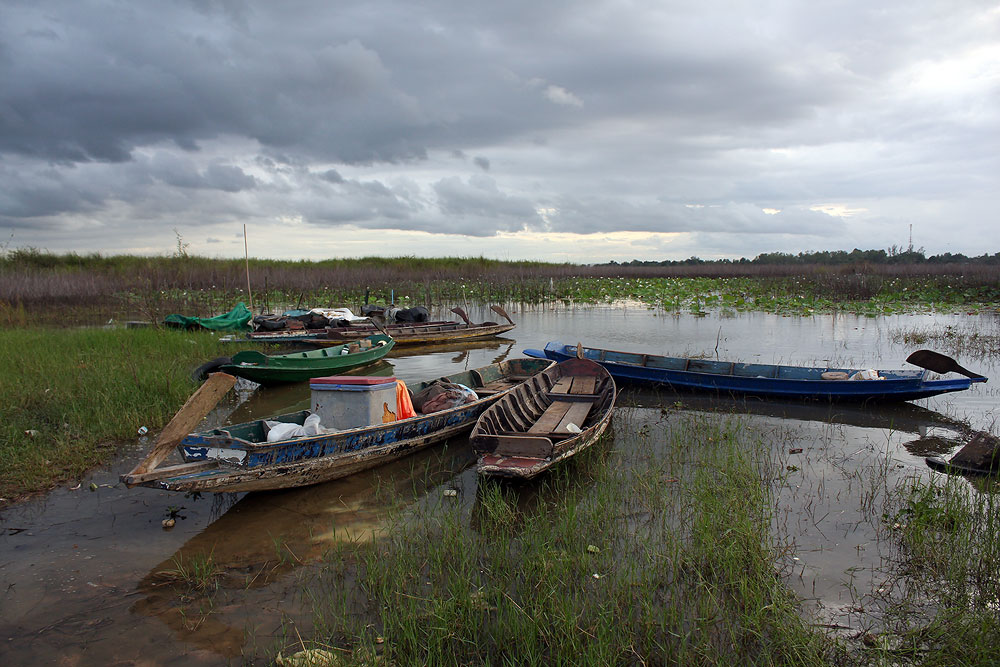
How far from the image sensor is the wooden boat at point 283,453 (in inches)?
181

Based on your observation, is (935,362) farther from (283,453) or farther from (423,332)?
(423,332)

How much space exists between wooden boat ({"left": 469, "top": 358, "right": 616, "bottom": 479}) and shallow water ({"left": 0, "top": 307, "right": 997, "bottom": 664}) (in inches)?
23.6

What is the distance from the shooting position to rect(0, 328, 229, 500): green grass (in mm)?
5848

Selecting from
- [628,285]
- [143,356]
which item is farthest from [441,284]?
[143,356]

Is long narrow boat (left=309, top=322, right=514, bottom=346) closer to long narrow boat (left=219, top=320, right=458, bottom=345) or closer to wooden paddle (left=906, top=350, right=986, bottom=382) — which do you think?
long narrow boat (left=219, top=320, right=458, bottom=345)

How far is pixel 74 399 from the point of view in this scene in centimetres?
723

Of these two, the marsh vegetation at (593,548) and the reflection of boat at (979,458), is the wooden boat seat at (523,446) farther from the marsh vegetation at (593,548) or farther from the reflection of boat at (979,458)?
the reflection of boat at (979,458)

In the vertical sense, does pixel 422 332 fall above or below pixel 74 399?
above

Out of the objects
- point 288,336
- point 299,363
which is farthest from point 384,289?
point 299,363

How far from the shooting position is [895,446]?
725 centimetres

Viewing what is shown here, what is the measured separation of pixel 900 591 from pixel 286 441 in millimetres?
4787

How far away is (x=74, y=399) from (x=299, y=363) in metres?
3.23

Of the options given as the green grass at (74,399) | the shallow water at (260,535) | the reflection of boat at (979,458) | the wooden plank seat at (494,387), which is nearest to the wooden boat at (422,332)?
the green grass at (74,399)

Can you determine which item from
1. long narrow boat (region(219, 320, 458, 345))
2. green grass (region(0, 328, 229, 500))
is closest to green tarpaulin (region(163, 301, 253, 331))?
long narrow boat (region(219, 320, 458, 345))
